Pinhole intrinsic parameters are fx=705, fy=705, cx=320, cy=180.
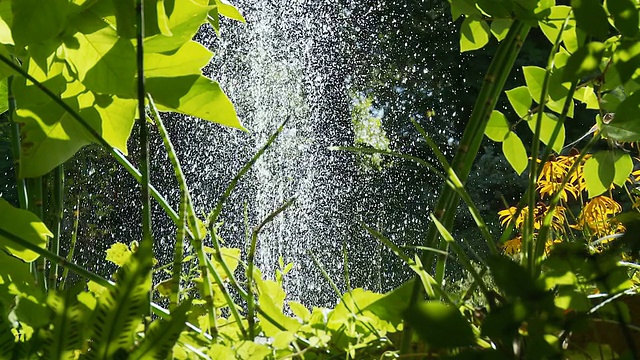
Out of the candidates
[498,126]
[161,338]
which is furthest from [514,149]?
[161,338]

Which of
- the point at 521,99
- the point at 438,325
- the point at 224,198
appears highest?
the point at 521,99

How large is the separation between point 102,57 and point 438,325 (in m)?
0.26

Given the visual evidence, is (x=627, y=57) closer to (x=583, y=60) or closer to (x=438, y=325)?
(x=583, y=60)

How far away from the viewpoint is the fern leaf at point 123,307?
184 millimetres

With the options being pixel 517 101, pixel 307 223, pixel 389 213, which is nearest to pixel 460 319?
pixel 517 101

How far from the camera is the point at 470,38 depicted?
20.1 inches

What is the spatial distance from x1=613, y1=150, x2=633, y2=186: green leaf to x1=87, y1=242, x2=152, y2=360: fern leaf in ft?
1.35

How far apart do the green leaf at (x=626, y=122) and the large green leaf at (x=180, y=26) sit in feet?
0.71

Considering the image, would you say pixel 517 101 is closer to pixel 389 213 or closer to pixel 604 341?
pixel 604 341

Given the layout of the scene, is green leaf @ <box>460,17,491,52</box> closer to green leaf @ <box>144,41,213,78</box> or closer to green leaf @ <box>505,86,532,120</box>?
green leaf @ <box>505,86,532,120</box>

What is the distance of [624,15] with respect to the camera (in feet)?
1.03

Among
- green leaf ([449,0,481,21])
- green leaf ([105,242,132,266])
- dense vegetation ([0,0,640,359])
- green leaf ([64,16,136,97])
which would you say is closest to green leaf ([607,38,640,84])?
dense vegetation ([0,0,640,359])

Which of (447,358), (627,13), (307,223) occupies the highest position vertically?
→ (307,223)

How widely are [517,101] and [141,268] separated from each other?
1.24ft
